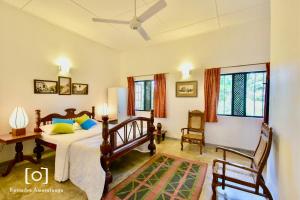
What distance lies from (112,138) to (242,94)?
337 centimetres

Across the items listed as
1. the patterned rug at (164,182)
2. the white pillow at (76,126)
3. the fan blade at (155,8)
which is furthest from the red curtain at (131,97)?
the fan blade at (155,8)

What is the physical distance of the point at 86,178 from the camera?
220 centimetres

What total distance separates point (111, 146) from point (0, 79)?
2.63 metres

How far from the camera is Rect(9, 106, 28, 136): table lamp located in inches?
108

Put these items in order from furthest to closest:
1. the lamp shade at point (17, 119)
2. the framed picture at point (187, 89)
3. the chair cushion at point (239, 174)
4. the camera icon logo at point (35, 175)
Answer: the framed picture at point (187, 89)
the lamp shade at point (17, 119)
the camera icon logo at point (35, 175)
the chair cushion at point (239, 174)

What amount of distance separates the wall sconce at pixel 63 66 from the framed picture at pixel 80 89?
399 millimetres

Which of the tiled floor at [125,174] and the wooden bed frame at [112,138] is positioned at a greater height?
the wooden bed frame at [112,138]

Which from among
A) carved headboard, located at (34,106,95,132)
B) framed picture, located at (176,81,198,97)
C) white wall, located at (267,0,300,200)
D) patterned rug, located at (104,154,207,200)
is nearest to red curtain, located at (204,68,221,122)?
Answer: framed picture, located at (176,81,198,97)

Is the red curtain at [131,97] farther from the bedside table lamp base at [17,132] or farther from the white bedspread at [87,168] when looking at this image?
the bedside table lamp base at [17,132]

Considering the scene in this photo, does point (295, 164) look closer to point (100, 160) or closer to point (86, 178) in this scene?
point (100, 160)

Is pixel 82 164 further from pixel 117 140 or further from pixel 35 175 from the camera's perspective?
pixel 35 175

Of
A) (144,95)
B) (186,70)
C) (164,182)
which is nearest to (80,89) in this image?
(144,95)

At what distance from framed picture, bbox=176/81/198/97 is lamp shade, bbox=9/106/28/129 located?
3.82 metres

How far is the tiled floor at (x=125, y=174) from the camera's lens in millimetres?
2074
